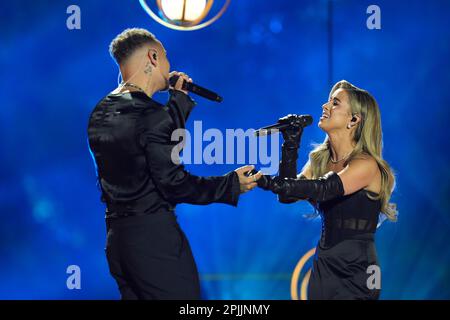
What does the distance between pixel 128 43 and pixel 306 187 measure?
0.99m

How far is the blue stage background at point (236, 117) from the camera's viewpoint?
4543mm

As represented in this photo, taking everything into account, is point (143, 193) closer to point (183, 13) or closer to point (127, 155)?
point (127, 155)

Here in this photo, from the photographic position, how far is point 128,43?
2.66m

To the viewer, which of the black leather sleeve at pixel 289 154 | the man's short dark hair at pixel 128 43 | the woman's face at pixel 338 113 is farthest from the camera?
the black leather sleeve at pixel 289 154

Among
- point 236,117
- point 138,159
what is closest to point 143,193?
point 138,159

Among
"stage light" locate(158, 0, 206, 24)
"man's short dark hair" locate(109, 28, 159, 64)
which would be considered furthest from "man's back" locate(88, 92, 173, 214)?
"stage light" locate(158, 0, 206, 24)

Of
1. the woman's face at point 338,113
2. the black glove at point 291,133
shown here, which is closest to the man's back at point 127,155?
the black glove at point 291,133

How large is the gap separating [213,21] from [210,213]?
53.4 inches

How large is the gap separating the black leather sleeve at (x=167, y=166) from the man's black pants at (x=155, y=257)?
0.10 m

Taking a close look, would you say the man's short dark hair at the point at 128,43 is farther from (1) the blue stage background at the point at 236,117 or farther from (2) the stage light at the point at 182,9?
(1) the blue stage background at the point at 236,117
